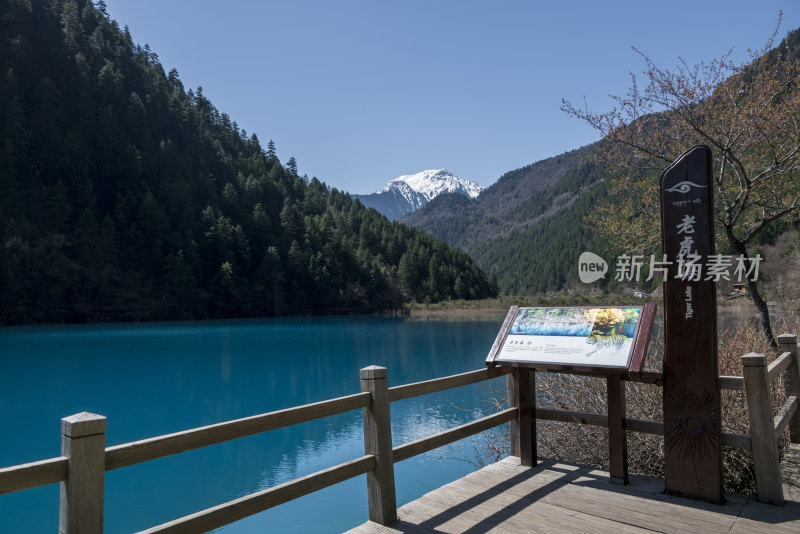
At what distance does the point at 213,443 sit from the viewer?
104 inches

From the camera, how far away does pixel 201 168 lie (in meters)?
83.8

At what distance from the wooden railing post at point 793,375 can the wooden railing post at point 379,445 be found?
383cm

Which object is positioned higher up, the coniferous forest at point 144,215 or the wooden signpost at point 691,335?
the coniferous forest at point 144,215

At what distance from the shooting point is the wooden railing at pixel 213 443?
2193 millimetres

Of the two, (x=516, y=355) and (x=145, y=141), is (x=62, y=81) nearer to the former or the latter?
(x=145, y=141)

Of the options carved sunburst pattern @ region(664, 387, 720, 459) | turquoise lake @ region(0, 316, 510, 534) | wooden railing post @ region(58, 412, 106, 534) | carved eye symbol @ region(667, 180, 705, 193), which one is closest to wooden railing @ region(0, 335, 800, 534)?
wooden railing post @ region(58, 412, 106, 534)

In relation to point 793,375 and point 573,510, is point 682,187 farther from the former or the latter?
point 793,375

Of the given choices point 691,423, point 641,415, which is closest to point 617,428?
point 691,423

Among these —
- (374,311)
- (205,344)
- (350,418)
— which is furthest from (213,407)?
(374,311)

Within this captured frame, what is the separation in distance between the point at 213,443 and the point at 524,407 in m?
2.80

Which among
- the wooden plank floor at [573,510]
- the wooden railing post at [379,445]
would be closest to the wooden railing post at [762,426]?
the wooden plank floor at [573,510]

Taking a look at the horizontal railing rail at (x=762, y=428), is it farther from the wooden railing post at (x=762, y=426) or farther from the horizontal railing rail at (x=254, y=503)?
the horizontal railing rail at (x=254, y=503)

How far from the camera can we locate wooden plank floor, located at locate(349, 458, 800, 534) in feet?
11.2

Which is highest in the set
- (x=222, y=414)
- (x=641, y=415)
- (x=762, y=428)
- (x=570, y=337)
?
(x=570, y=337)
